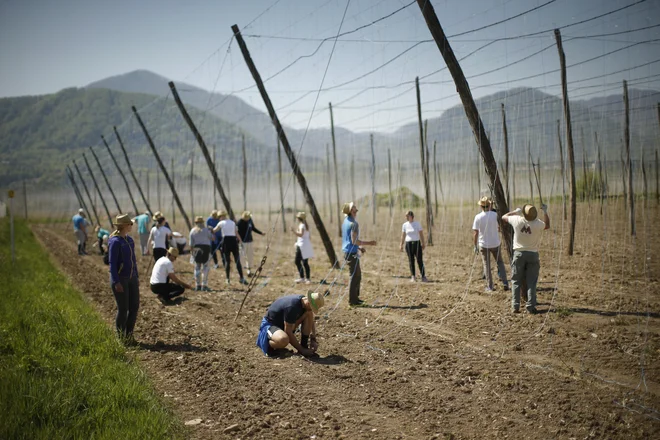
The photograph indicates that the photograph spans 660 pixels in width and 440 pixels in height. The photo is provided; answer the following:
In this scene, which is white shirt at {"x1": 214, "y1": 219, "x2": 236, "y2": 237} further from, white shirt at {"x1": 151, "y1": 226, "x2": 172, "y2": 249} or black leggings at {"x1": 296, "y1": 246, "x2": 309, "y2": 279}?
black leggings at {"x1": 296, "y1": 246, "x2": 309, "y2": 279}

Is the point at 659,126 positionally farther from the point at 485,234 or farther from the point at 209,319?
the point at 209,319

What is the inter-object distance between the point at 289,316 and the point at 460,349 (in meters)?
2.23

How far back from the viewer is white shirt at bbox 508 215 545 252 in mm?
7117

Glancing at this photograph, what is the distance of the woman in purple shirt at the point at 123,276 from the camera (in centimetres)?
688

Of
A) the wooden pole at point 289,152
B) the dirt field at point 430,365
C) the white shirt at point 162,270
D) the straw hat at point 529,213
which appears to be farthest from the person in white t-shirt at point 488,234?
the white shirt at point 162,270

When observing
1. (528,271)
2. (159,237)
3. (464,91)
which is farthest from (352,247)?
(159,237)

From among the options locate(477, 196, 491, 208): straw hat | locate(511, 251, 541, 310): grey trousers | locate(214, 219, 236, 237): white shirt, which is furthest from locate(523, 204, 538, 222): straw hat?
locate(214, 219, 236, 237): white shirt

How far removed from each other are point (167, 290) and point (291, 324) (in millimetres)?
4144

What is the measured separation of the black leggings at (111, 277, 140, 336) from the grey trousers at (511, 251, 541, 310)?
18.5ft

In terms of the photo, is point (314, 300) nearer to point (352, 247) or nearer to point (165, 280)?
point (352, 247)

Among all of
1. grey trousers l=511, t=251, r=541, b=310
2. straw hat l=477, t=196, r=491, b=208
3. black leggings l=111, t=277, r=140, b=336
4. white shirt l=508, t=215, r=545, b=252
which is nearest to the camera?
black leggings l=111, t=277, r=140, b=336

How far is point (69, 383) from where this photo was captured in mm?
4934

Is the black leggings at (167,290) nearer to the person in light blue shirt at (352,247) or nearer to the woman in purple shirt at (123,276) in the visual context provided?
the woman in purple shirt at (123,276)

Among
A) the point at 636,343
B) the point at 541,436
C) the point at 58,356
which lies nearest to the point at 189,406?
the point at 58,356
